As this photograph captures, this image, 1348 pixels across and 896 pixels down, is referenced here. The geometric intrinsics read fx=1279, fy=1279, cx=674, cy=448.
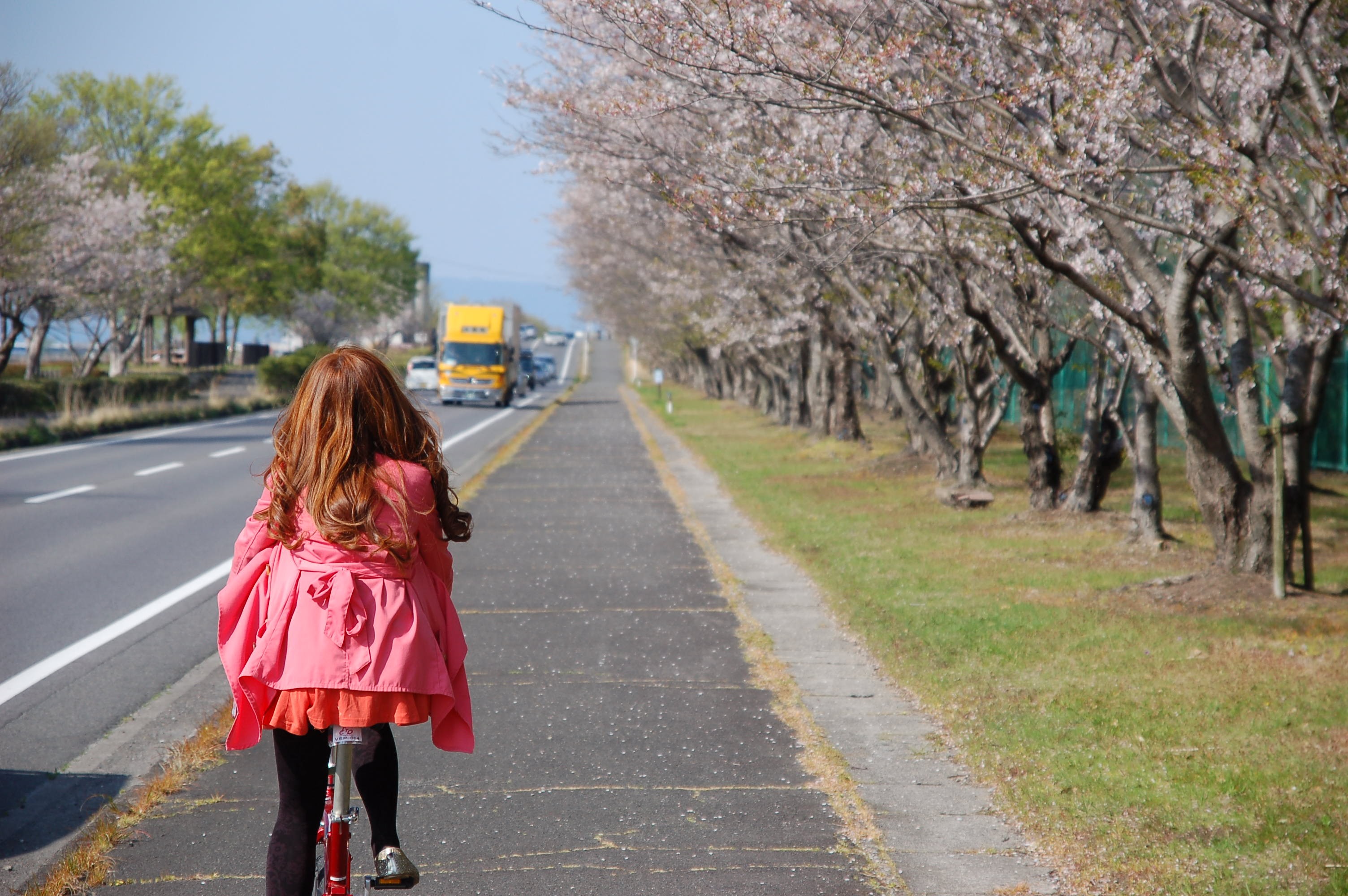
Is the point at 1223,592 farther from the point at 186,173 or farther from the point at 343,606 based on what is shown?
the point at 186,173

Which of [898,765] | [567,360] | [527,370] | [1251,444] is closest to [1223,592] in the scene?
[1251,444]

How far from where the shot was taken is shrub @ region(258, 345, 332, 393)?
44344mm

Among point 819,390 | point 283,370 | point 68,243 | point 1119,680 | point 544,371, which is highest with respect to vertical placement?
point 68,243

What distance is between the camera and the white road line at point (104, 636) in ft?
23.5

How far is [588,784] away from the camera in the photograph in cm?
532

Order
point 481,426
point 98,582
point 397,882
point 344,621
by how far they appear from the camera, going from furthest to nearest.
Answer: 1. point 481,426
2. point 98,582
3. point 397,882
4. point 344,621

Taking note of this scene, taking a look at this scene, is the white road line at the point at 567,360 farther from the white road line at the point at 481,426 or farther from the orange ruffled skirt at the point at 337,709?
the orange ruffled skirt at the point at 337,709

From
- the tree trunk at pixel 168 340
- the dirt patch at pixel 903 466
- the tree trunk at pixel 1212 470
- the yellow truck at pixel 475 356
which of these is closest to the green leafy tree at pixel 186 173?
the tree trunk at pixel 168 340

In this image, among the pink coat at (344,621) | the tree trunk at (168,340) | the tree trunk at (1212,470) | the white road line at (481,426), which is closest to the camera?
the pink coat at (344,621)

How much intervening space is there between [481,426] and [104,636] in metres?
26.6

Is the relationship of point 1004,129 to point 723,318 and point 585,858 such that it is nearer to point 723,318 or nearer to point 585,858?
point 585,858

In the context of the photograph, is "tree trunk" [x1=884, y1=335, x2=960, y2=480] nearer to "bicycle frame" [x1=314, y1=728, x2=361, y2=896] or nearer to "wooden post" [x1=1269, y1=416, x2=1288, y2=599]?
"wooden post" [x1=1269, y1=416, x2=1288, y2=599]

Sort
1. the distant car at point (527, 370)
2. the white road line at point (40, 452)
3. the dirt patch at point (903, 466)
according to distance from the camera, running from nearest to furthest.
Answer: the dirt patch at point (903, 466)
the white road line at point (40, 452)
the distant car at point (527, 370)

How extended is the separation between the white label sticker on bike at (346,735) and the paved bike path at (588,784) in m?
1.23
